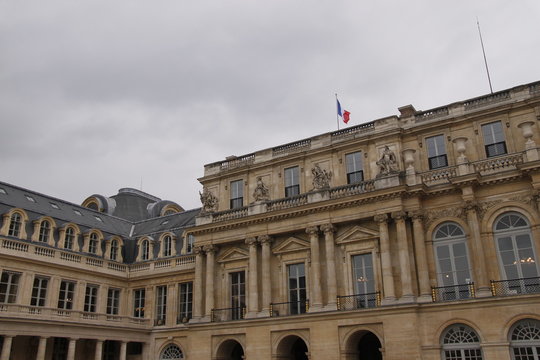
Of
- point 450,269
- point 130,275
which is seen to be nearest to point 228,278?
point 130,275

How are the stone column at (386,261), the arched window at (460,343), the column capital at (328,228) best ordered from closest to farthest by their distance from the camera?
1. the arched window at (460,343)
2. the stone column at (386,261)
3. the column capital at (328,228)

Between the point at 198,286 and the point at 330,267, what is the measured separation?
28.8 feet

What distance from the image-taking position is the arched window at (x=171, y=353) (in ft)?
113

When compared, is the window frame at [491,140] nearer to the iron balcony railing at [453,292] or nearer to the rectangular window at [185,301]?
the iron balcony railing at [453,292]

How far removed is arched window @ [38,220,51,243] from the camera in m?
32.5

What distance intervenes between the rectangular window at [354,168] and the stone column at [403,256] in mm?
3804

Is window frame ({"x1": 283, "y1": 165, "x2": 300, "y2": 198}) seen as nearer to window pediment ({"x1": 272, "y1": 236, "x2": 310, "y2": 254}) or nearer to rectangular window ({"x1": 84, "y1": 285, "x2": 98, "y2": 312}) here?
window pediment ({"x1": 272, "y1": 236, "x2": 310, "y2": 254})

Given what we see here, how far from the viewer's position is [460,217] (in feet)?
83.2

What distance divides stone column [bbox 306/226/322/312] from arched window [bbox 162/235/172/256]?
13.0m

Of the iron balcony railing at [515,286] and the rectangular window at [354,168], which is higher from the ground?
the rectangular window at [354,168]

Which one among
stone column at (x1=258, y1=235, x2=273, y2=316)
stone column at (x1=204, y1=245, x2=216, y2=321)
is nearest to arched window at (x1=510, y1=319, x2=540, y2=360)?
stone column at (x1=258, y1=235, x2=273, y2=316)

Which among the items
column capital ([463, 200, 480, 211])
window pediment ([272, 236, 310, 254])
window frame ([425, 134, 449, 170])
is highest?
window frame ([425, 134, 449, 170])

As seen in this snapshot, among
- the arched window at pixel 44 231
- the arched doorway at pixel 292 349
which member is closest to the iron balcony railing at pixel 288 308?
the arched doorway at pixel 292 349

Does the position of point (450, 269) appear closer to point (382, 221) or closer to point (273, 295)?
point (382, 221)
